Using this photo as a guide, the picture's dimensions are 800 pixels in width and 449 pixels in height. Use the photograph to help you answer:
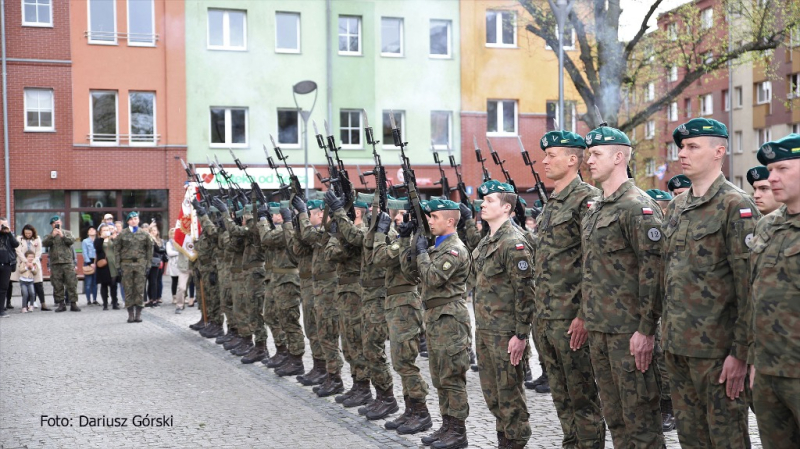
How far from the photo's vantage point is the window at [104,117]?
30.2 metres

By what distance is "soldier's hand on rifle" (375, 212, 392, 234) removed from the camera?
853 centimetres

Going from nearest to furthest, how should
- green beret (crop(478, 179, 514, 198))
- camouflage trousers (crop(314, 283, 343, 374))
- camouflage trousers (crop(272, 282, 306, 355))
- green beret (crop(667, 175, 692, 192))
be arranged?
green beret (crop(478, 179, 514, 198)) < green beret (crop(667, 175, 692, 192)) < camouflage trousers (crop(314, 283, 343, 374)) < camouflage trousers (crop(272, 282, 306, 355))

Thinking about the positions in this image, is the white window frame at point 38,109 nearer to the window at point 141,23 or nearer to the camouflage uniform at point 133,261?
the window at point 141,23

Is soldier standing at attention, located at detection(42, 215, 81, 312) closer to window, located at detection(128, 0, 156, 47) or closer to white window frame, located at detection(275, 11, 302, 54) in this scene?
window, located at detection(128, 0, 156, 47)

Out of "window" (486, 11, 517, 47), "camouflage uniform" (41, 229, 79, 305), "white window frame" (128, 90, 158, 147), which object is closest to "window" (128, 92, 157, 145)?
"white window frame" (128, 90, 158, 147)

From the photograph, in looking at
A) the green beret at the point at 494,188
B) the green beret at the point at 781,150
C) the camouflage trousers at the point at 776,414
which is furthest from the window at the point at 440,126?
the camouflage trousers at the point at 776,414

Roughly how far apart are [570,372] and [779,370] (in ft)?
6.24

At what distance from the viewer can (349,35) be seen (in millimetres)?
32688

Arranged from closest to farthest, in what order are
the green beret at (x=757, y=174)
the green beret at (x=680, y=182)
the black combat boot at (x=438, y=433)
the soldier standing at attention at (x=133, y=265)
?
the green beret at (x=757, y=174) < the black combat boot at (x=438, y=433) < the green beret at (x=680, y=182) < the soldier standing at attention at (x=133, y=265)

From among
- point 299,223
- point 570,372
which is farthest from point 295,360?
point 570,372

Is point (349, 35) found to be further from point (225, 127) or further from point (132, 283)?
point (132, 283)

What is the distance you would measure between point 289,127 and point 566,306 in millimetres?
26952

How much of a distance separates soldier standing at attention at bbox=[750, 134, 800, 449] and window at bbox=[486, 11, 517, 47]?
1187 inches

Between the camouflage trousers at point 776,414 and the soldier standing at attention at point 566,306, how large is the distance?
1.61 meters
